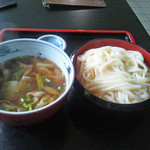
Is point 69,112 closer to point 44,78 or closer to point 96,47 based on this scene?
point 44,78

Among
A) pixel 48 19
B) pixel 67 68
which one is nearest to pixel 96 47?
pixel 67 68

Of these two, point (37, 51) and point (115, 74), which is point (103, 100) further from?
point (37, 51)

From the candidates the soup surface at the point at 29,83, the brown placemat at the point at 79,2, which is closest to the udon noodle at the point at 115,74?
the soup surface at the point at 29,83

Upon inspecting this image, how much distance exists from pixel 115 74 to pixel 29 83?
558 mm

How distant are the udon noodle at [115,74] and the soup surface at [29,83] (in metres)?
0.23

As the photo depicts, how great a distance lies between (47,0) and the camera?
1803 mm

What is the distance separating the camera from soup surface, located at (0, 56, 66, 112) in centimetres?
83

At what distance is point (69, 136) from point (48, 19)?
1.23m

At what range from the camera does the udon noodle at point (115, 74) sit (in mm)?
1040

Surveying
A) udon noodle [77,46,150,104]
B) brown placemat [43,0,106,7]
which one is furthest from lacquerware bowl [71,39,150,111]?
brown placemat [43,0,106,7]

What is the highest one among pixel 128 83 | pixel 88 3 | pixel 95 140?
pixel 88 3

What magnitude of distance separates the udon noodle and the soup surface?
0.75 feet

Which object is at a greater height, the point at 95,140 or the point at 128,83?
the point at 128,83

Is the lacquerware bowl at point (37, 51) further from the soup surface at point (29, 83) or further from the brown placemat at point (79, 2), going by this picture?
the brown placemat at point (79, 2)
